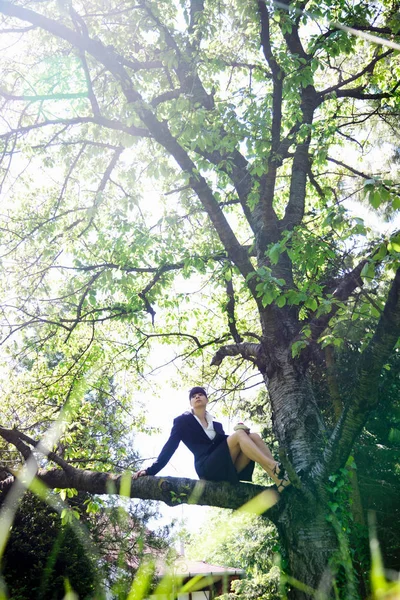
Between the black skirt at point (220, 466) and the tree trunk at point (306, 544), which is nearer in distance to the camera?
the tree trunk at point (306, 544)

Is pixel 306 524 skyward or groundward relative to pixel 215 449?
groundward

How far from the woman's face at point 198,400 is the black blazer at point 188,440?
0.58ft

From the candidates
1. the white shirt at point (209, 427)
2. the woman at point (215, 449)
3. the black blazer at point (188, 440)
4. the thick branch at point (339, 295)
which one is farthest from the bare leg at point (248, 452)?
the thick branch at point (339, 295)

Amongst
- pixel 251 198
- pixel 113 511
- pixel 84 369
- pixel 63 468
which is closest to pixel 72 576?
pixel 113 511

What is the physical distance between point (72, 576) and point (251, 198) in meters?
7.81

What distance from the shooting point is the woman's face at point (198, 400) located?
5.25 meters

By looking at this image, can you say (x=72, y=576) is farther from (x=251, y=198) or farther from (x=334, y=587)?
(x=251, y=198)

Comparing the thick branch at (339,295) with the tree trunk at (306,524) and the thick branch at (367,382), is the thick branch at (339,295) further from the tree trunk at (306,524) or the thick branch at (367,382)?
the thick branch at (367,382)

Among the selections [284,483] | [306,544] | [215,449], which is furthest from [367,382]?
[215,449]

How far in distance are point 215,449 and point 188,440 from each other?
429mm

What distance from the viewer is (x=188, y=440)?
5020 millimetres

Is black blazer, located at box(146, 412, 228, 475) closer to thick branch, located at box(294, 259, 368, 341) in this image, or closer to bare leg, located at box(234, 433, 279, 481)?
bare leg, located at box(234, 433, 279, 481)

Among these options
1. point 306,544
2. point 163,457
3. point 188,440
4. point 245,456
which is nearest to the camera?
point 306,544

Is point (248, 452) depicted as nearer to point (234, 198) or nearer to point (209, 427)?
point (209, 427)
